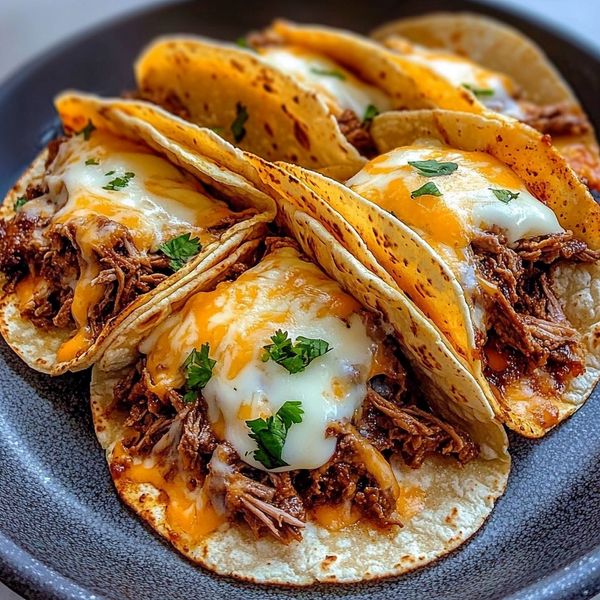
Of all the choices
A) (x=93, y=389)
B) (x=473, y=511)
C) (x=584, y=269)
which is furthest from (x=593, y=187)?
(x=93, y=389)

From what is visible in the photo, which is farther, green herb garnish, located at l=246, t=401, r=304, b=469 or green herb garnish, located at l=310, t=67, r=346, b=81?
green herb garnish, located at l=310, t=67, r=346, b=81

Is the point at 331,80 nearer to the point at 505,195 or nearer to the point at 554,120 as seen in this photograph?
the point at 554,120

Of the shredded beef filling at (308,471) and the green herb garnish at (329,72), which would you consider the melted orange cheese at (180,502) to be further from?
the green herb garnish at (329,72)

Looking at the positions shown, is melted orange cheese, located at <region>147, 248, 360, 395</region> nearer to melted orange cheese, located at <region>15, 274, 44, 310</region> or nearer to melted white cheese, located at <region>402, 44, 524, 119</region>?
melted orange cheese, located at <region>15, 274, 44, 310</region>

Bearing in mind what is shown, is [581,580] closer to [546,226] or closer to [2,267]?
[546,226]

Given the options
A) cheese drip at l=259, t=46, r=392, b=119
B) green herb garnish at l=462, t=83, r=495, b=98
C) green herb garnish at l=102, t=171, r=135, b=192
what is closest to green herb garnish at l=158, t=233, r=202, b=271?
green herb garnish at l=102, t=171, r=135, b=192

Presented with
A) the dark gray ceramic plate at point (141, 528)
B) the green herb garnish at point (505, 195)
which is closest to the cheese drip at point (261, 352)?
the dark gray ceramic plate at point (141, 528)

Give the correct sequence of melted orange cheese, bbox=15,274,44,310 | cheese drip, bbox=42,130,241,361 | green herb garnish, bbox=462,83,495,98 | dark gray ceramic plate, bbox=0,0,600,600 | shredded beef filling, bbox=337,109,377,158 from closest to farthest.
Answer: dark gray ceramic plate, bbox=0,0,600,600, cheese drip, bbox=42,130,241,361, melted orange cheese, bbox=15,274,44,310, shredded beef filling, bbox=337,109,377,158, green herb garnish, bbox=462,83,495,98
